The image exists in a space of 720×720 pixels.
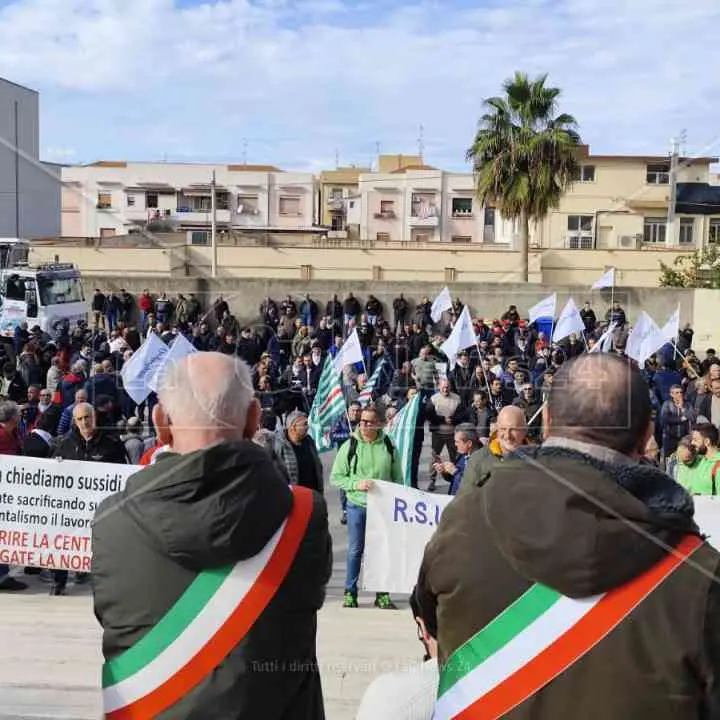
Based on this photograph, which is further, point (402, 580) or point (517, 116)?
point (517, 116)

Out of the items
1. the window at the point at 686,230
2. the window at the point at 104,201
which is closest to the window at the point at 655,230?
the window at the point at 686,230

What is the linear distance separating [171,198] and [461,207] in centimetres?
1719

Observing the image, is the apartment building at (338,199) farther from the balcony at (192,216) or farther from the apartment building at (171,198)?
the balcony at (192,216)

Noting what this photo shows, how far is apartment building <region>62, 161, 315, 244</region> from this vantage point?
36625 mm

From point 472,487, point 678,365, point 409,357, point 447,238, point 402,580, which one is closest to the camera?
point 472,487

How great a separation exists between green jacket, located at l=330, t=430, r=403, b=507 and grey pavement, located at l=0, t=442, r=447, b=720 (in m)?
0.86

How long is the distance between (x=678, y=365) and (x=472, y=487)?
51.8 ft

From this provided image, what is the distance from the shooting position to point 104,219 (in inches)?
1625

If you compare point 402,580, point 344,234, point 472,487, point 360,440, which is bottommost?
point 402,580

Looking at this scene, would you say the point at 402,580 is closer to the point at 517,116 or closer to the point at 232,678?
the point at 232,678

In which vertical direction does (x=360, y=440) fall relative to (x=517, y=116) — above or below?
below

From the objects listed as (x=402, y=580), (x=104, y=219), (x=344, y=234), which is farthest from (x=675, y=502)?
(x=344, y=234)

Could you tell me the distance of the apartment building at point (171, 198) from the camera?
36.6 m

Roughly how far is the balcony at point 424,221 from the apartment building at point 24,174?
1680 cm
